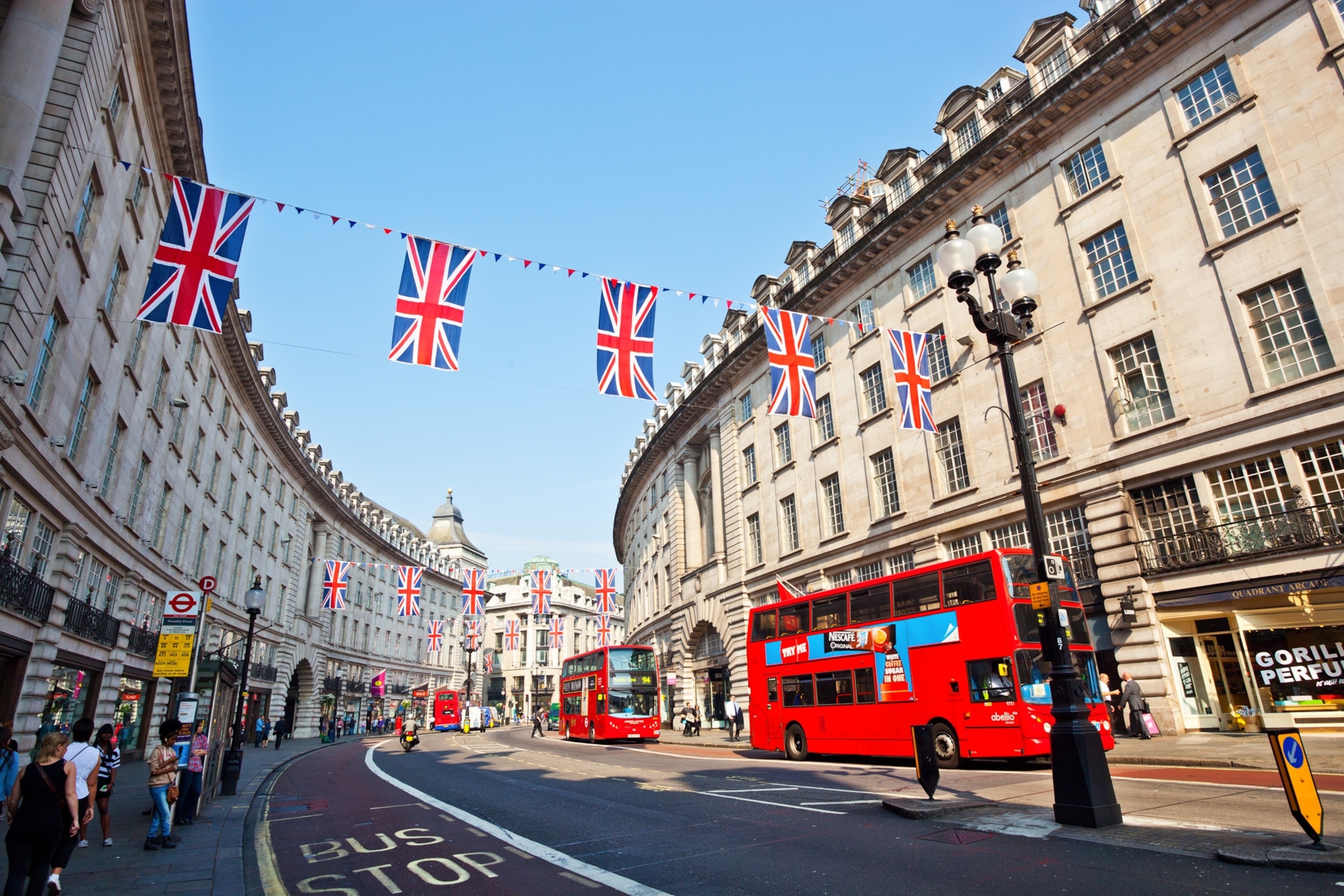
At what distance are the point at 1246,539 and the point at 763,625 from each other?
12.2 m

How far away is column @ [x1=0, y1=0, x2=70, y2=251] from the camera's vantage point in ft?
42.2

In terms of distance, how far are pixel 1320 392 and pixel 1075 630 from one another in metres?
7.28

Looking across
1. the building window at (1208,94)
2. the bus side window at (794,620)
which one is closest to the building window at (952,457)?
the bus side window at (794,620)

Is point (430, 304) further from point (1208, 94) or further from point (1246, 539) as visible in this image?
point (1208, 94)

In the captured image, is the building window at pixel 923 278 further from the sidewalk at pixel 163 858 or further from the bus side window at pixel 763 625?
the sidewalk at pixel 163 858

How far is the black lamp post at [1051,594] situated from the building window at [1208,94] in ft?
43.9

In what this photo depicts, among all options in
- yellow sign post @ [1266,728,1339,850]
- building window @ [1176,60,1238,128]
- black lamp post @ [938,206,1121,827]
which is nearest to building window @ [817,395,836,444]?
building window @ [1176,60,1238,128]

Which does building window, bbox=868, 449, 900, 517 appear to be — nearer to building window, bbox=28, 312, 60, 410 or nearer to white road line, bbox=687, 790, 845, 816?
white road line, bbox=687, 790, 845, 816

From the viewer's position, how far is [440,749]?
3403 cm

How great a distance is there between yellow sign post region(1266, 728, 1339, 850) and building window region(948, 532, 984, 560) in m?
16.9

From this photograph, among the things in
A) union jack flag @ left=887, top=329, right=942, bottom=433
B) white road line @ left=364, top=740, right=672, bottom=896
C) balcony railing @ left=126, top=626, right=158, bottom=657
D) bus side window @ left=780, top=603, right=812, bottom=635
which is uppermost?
union jack flag @ left=887, top=329, right=942, bottom=433

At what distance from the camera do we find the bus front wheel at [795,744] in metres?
20.4

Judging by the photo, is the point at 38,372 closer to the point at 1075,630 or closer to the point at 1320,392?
the point at 1075,630

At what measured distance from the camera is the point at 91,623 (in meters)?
20.7
